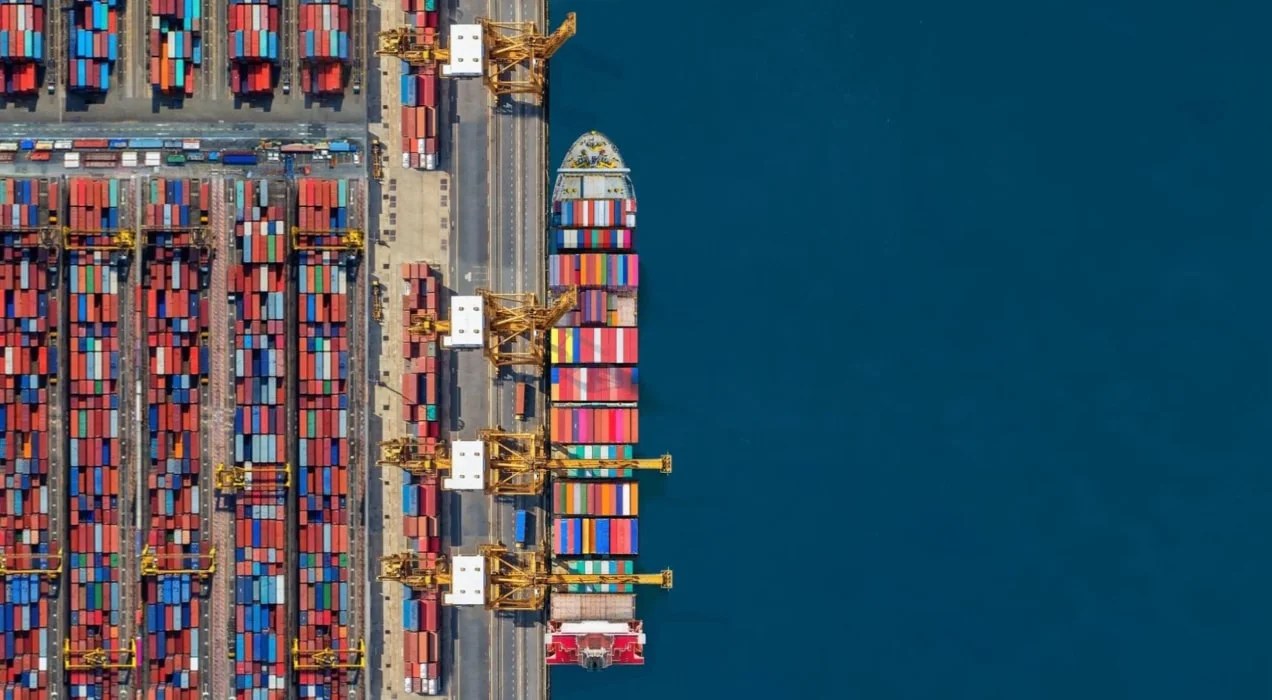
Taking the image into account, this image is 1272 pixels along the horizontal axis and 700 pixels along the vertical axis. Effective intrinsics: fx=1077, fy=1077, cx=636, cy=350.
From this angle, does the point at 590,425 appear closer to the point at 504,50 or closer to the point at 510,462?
the point at 510,462

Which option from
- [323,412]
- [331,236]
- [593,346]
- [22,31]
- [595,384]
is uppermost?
[22,31]

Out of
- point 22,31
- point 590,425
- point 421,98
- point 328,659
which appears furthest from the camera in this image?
point 590,425

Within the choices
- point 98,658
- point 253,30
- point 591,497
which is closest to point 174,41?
point 253,30

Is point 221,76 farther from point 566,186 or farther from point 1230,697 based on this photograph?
point 1230,697

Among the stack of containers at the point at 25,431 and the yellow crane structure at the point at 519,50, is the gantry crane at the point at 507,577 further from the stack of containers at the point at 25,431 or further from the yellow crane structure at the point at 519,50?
the yellow crane structure at the point at 519,50

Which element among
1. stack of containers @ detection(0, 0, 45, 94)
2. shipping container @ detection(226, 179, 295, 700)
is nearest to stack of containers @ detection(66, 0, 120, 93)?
stack of containers @ detection(0, 0, 45, 94)

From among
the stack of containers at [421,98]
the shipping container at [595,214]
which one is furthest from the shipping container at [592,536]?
the stack of containers at [421,98]
